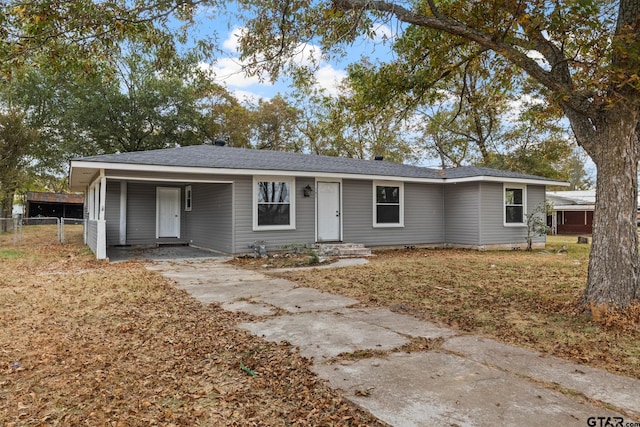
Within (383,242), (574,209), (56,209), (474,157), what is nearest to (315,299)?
(383,242)

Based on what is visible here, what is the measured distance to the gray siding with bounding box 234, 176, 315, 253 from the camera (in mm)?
10797

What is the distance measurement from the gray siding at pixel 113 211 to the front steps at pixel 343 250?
6516 millimetres

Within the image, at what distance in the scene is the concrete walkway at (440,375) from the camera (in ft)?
7.93

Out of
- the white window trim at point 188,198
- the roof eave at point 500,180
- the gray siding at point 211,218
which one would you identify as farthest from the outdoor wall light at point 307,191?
the roof eave at point 500,180

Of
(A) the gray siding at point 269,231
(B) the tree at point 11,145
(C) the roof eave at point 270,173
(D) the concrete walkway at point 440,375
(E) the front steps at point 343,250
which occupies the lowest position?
(D) the concrete walkway at point 440,375

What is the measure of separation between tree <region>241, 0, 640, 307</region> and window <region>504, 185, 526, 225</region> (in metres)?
8.59

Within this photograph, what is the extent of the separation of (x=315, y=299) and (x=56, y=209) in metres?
34.4

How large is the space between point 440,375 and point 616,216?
328cm

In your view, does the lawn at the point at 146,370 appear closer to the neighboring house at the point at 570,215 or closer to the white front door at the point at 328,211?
the white front door at the point at 328,211

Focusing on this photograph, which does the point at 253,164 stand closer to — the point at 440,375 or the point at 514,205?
the point at 440,375

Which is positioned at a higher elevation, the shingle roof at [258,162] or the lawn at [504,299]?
the shingle roof at [258,162]

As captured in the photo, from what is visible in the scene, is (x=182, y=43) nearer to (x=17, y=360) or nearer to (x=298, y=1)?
(x=298, y=1)

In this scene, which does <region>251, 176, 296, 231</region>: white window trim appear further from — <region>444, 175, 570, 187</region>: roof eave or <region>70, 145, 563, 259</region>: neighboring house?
<region>444, 175, 570, 187</region>: roof eave

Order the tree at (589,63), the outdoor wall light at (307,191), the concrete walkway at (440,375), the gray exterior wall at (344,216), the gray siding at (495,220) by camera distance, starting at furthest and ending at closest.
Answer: the gray siding at (495,220) < the outdoor wall light at (307,191) < the gray exterior wall at (344,216) < the tree at (589,63) < the concrete walkway at (440,375)
